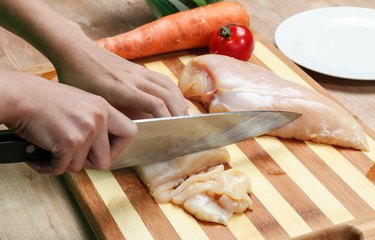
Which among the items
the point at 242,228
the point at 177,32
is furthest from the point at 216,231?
the point at 177,32

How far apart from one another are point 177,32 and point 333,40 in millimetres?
598

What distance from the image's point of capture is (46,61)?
225cm

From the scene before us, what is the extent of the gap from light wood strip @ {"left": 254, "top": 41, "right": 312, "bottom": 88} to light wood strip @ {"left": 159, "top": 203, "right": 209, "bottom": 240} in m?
0.72

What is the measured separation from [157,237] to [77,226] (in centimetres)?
24

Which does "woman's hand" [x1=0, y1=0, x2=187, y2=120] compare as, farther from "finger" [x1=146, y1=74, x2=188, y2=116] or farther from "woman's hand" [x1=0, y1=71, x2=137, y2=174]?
"woman's hand" [x1=0, y1=71, x2=137, y2=174]

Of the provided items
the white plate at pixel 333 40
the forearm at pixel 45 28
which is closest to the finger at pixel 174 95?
the forearm at pixel 45 28

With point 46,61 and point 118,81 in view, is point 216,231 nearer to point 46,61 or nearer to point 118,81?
point 118,81

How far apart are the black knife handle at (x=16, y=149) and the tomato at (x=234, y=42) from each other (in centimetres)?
99

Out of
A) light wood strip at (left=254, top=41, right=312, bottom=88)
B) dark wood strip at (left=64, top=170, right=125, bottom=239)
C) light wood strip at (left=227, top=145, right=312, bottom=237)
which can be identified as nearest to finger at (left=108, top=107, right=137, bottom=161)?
dark wood strip at (left=64, top=170, right=125, bottom=239)

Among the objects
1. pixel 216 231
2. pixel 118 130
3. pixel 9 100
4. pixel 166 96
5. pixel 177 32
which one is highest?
pixel 9 100

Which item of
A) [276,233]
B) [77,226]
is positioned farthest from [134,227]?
[276,233]

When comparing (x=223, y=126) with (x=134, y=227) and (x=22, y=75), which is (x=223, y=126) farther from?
(x=22, y=75)

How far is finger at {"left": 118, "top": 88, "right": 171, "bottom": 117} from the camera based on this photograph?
5.22 feet

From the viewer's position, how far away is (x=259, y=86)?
1.89 m
